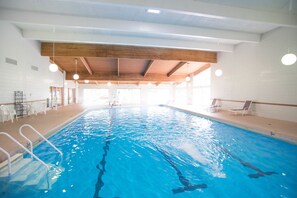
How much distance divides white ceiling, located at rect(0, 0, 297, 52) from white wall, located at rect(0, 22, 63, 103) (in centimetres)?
49

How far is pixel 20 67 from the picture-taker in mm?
5762

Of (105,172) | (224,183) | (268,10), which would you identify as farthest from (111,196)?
(268,10)

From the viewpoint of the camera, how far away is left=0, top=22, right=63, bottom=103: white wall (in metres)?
4.92

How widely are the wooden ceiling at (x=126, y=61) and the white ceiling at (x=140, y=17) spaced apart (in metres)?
1.25

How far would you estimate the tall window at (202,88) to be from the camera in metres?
11.1

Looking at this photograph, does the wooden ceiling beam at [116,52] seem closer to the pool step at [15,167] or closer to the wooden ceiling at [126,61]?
the wooden ceiling at [126,61]

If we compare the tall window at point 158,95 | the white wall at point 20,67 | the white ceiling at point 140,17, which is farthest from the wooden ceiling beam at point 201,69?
the white wall at point 20,67

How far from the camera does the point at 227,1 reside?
3.52 metres

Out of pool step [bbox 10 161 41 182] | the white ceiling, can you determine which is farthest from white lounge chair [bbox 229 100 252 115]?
pool step [bbox 10 161 41 182]

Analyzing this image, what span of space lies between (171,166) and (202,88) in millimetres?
9636

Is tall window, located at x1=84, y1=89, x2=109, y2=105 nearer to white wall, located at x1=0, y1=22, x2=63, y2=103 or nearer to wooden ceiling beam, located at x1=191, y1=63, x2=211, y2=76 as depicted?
white wall, located at x1=0, y1=22, x2=63, y2=103

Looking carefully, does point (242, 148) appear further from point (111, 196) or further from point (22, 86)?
point (22, 86)

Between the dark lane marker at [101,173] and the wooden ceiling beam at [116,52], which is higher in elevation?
the wooden ceiling beam at [116,52]

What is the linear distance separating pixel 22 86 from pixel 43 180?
523cm
